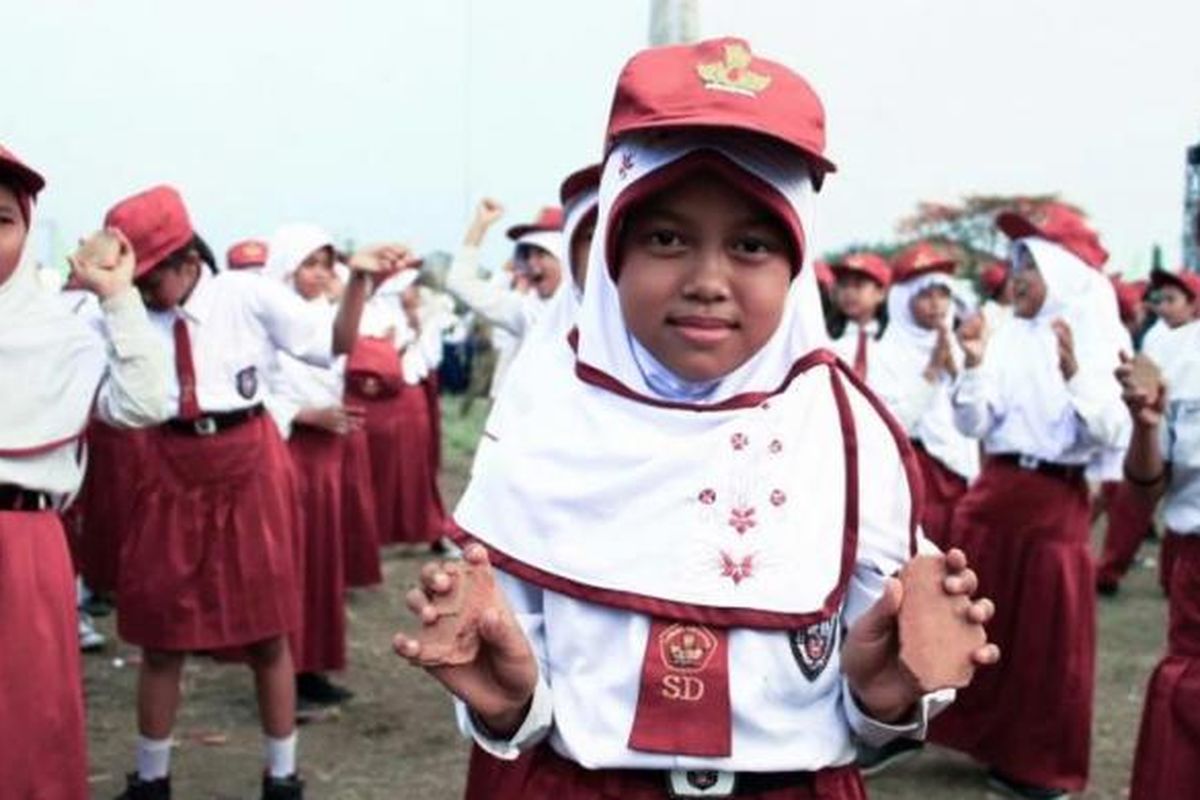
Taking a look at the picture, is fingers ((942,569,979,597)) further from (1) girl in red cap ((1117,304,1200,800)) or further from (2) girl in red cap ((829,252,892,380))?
(2) girl in red cap ((829,252,892,380))

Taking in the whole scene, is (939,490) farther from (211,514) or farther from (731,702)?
(731,702)

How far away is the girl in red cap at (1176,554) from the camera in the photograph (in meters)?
3.14

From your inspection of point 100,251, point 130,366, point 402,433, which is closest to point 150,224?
point 100,251

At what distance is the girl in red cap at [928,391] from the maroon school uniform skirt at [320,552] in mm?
2413

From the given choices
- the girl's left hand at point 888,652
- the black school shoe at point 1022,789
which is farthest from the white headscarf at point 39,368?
the black school shoe at point 1022,789

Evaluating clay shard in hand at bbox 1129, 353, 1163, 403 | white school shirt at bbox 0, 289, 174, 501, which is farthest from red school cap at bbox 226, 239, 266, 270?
clay shard in hand at bbox 1129, 353, 1163, 403

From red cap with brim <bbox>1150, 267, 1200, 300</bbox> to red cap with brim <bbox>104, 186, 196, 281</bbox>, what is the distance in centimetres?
551

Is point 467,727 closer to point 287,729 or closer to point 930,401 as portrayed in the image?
point 287,729

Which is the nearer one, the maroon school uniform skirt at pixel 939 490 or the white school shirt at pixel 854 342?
the maroon school uniform skirt at pixel 939 490

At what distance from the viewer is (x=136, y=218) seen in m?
4.33

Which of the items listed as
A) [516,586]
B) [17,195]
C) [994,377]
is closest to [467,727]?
[516,586]

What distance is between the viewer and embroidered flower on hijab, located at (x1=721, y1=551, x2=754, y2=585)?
2010mm

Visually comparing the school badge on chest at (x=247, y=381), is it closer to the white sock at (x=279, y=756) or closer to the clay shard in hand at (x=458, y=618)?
the white sock at (x=279, y=756)

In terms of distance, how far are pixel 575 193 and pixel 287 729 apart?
1900 mm
